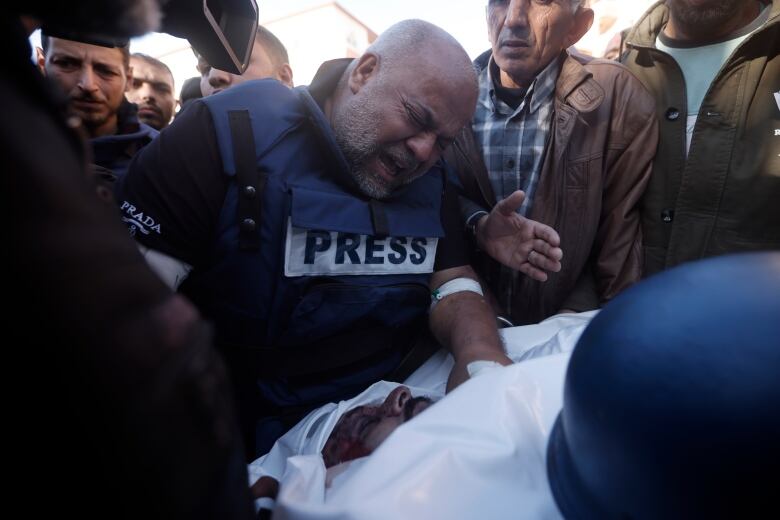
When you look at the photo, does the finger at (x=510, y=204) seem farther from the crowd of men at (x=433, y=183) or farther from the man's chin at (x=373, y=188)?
the man's chin at (x=373, y=188)

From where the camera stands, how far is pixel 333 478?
1.05 m

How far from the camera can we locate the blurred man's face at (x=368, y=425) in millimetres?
1201

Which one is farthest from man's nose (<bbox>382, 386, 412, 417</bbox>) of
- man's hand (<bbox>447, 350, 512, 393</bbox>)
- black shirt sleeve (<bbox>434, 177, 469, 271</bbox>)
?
black shirt sleeve (<bbox>434, 177, 469, 271</bbox>)

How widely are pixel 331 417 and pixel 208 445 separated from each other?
1.02 m

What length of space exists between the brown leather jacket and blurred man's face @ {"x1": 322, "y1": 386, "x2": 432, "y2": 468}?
37.4 inches

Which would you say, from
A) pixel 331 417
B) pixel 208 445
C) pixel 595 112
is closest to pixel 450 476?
pixel 208 445

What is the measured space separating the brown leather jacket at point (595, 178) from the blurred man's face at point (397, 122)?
0.54 meters

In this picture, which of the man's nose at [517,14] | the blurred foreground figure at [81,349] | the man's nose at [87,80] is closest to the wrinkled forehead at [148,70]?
the man's nose at [87,80]

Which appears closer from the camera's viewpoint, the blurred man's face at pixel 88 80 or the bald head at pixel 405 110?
the bald head at pixel 405 110

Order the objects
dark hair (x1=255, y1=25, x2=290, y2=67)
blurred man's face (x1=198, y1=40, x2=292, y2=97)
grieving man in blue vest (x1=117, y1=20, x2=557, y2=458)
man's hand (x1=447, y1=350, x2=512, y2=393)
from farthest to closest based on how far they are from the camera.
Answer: dark hair (x1=255, y1=25, x2=290, y2=67) → blurred man's face (x1=198, y1=40, x2=292, y2=97) → man's hand (x1=447, y1=350, x2=512, y2=393) → grieving man in blue vest (x1=117, y1=20, x2=557, y2=458)

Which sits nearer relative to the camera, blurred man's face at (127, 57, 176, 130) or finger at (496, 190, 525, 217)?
finger at (496, 190, 525, 217)

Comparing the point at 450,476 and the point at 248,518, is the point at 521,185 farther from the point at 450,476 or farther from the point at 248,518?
the point at 248,518

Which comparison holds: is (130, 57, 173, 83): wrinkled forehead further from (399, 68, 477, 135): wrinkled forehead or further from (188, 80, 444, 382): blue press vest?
(399, 68, 477, 135): wrinkled forehead

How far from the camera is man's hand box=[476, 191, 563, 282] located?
163 centimetres
